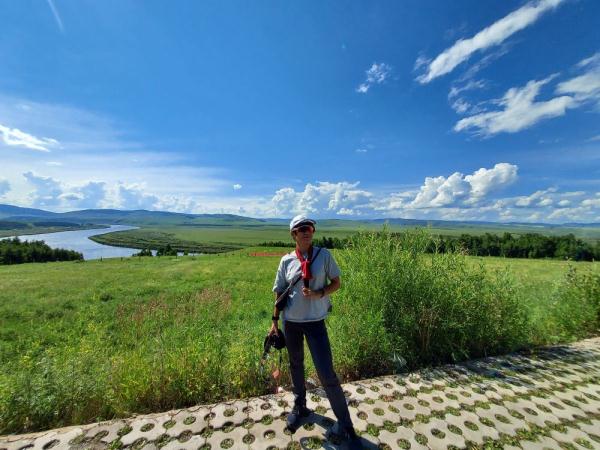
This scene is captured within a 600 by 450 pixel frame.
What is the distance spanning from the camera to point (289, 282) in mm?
3373

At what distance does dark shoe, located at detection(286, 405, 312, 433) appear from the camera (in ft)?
10.8

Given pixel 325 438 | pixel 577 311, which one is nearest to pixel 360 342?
pixel 325 438

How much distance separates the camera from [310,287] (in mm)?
3262

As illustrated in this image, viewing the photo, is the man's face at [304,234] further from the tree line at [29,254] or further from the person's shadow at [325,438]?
the tree line at [29,254]

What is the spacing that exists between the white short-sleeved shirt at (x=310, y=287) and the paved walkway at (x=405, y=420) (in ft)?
4.39

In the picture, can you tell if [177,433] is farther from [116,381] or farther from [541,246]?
[541,246]

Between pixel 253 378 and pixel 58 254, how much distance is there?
8043 centimetres

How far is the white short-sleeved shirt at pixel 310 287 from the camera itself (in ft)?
10.6

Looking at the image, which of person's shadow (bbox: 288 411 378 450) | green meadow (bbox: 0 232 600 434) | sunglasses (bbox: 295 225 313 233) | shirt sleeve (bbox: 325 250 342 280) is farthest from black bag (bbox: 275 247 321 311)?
Result: green meadow (bbox: 0 232 600 434)

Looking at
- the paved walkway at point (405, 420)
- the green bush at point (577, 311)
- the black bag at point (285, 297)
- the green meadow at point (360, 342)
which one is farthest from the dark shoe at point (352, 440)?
the green bush at point (577, 311)

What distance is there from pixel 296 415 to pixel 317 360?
0.80m

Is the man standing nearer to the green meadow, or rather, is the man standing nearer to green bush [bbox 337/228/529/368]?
the green meadow

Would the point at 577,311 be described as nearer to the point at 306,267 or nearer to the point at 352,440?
the point at 352,440

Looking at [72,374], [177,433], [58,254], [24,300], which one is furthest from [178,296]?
[58,254]
